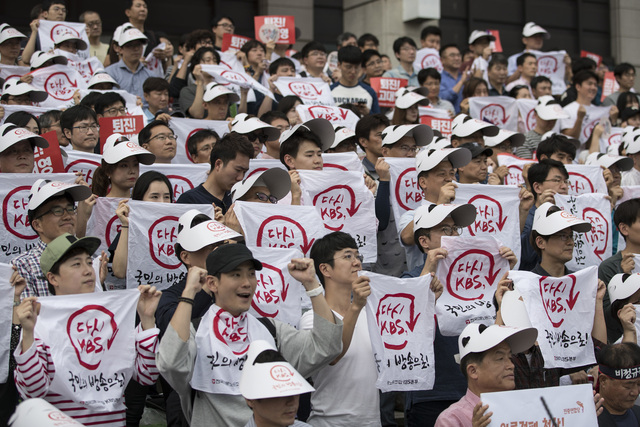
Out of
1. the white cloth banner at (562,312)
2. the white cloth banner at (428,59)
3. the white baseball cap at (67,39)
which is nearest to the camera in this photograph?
A: the white cloth banner at (562,312)

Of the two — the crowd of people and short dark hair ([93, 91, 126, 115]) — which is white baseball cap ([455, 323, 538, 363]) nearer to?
the crowd of people

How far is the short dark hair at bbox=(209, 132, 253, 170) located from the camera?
7840mm

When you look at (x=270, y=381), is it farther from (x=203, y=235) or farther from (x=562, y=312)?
(x=562, y=312)

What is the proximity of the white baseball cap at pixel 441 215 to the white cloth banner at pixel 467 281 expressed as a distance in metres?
0.32

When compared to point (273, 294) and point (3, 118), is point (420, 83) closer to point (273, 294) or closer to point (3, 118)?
point (3, 118)

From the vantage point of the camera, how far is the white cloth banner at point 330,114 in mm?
10984

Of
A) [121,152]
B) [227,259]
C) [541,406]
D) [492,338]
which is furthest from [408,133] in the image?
[541,406]

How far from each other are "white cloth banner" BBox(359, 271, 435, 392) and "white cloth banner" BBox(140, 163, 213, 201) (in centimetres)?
289

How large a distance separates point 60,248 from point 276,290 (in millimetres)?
1545

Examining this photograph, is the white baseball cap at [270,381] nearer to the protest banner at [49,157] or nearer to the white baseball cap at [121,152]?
the white baseball cap at [121,152]

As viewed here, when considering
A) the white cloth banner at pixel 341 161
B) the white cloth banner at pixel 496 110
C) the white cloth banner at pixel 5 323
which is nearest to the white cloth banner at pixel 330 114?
the white cloth banner at pixel 341 161

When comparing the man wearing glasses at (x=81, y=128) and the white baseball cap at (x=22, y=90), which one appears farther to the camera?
the white baseball cap at (x=22, y=90)

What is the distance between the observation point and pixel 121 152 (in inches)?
310

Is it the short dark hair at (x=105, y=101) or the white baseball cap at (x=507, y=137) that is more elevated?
the short dark hair at (x=105, y=101)
